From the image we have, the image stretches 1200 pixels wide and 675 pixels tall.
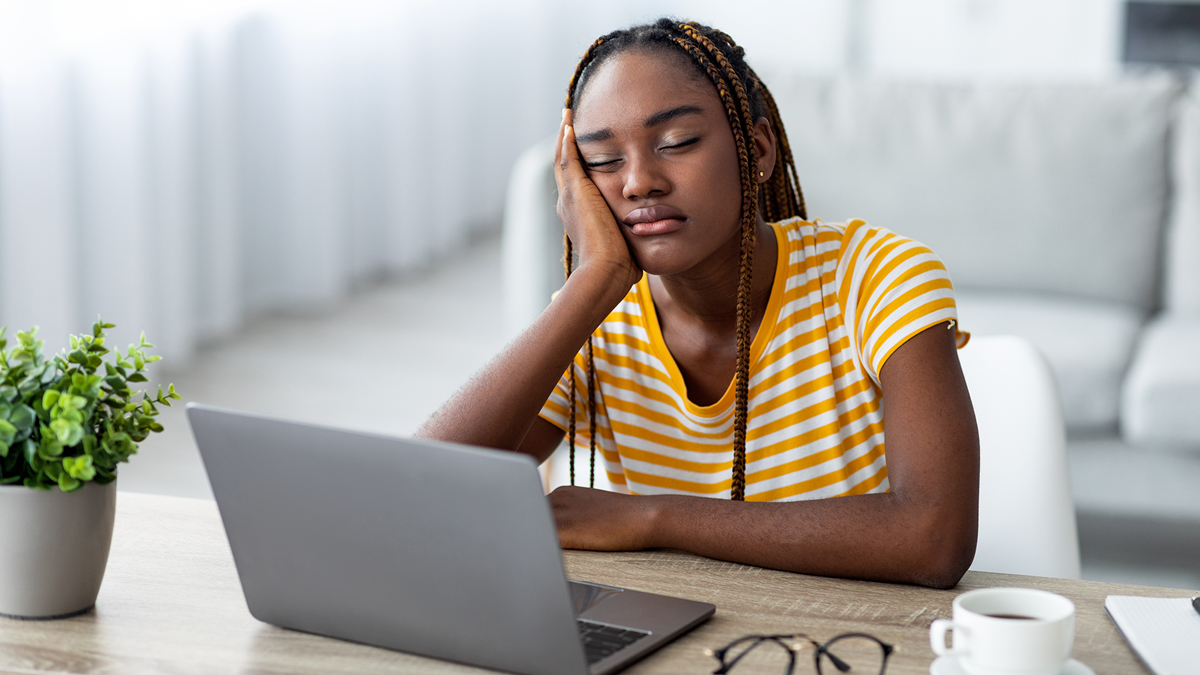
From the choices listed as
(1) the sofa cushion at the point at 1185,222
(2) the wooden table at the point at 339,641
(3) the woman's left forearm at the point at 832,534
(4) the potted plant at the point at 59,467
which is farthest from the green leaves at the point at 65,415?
(1) the sofa cushion at the point at 1185,222

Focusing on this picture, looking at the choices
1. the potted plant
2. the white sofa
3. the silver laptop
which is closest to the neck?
the silver laptop

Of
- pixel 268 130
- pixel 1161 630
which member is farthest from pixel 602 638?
pixel 268 130

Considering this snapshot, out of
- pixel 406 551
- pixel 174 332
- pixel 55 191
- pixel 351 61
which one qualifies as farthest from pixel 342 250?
pixel 406 551

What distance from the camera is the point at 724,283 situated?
1.28m

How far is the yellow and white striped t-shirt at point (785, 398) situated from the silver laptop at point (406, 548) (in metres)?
0.43

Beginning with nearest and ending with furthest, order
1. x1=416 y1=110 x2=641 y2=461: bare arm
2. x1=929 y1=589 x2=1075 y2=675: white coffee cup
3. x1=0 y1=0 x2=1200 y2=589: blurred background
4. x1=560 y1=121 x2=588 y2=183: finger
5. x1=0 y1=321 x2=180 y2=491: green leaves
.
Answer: x1=929 y1=589 x2=1075 y2=675: white coffee cup < x1=0 y1=321 x2=180 y2=491: green leaves < x1=416 y1=110 x2=641 y2=461: bare arm < x1=560 y1=121 x2=588 y2=183: finger < x1=0 y1=0 x2=1200 y2=589: blurred background

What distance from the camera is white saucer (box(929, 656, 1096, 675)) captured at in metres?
0.74

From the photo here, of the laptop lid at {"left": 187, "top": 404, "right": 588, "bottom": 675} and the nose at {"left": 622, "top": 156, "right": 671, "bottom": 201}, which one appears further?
the nose at {"left": 622, "top": 156, "right": 671, "bottom": 201}

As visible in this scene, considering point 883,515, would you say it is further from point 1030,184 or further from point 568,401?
point 1030,184

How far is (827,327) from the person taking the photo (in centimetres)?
125

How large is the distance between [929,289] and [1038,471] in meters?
0.25

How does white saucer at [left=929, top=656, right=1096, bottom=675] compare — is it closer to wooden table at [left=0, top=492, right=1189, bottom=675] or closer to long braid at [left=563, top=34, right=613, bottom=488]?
wooden table at [left=0, top=492, right=1189, bottom=675]

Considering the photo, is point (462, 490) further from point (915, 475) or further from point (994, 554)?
point (994, 554)

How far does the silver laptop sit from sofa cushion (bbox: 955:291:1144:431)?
5.30 feet
